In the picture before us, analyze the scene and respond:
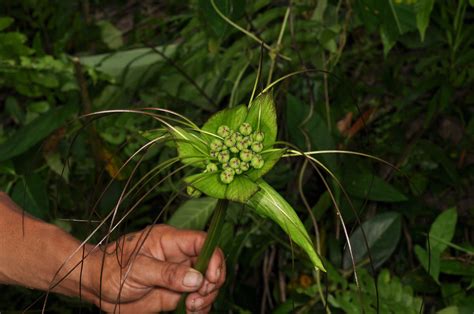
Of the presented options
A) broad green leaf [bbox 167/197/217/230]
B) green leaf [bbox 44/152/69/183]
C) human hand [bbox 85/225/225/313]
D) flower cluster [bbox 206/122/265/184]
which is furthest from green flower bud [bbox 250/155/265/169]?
green leaf [bbox 44/152/69/183]

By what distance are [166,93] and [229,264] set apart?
429 millimetres

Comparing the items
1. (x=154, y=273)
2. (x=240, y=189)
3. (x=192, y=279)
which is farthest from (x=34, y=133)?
(x=240, y=189)

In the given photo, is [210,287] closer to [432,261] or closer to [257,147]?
[257,147]

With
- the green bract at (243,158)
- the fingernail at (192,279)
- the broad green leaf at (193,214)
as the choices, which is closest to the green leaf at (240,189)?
the green bract at (243,158)

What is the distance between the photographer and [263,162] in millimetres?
533

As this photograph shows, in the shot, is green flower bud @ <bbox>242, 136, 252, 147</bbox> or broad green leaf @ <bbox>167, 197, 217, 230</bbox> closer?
green flower bud @ <bbox>242, 136, 252, 147</bbox>

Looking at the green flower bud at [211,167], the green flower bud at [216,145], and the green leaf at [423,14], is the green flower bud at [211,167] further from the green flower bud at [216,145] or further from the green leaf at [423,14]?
the green leaf at [423,14]

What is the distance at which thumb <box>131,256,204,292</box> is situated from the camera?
635 mm

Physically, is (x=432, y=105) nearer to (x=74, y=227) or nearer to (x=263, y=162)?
Result: (x=74, y=227)

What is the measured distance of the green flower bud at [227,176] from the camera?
526mm

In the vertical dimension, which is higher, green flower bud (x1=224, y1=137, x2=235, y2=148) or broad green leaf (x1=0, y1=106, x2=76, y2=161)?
green flower bud (x1=224, y1=137, x2=235, y2=148)

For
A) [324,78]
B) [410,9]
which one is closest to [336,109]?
[324,78]

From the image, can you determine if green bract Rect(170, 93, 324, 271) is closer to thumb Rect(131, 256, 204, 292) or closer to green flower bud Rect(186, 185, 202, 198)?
green flower bud Rect(186, 185, 202, 198)

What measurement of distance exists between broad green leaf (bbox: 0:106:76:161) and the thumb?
1.67 ft
